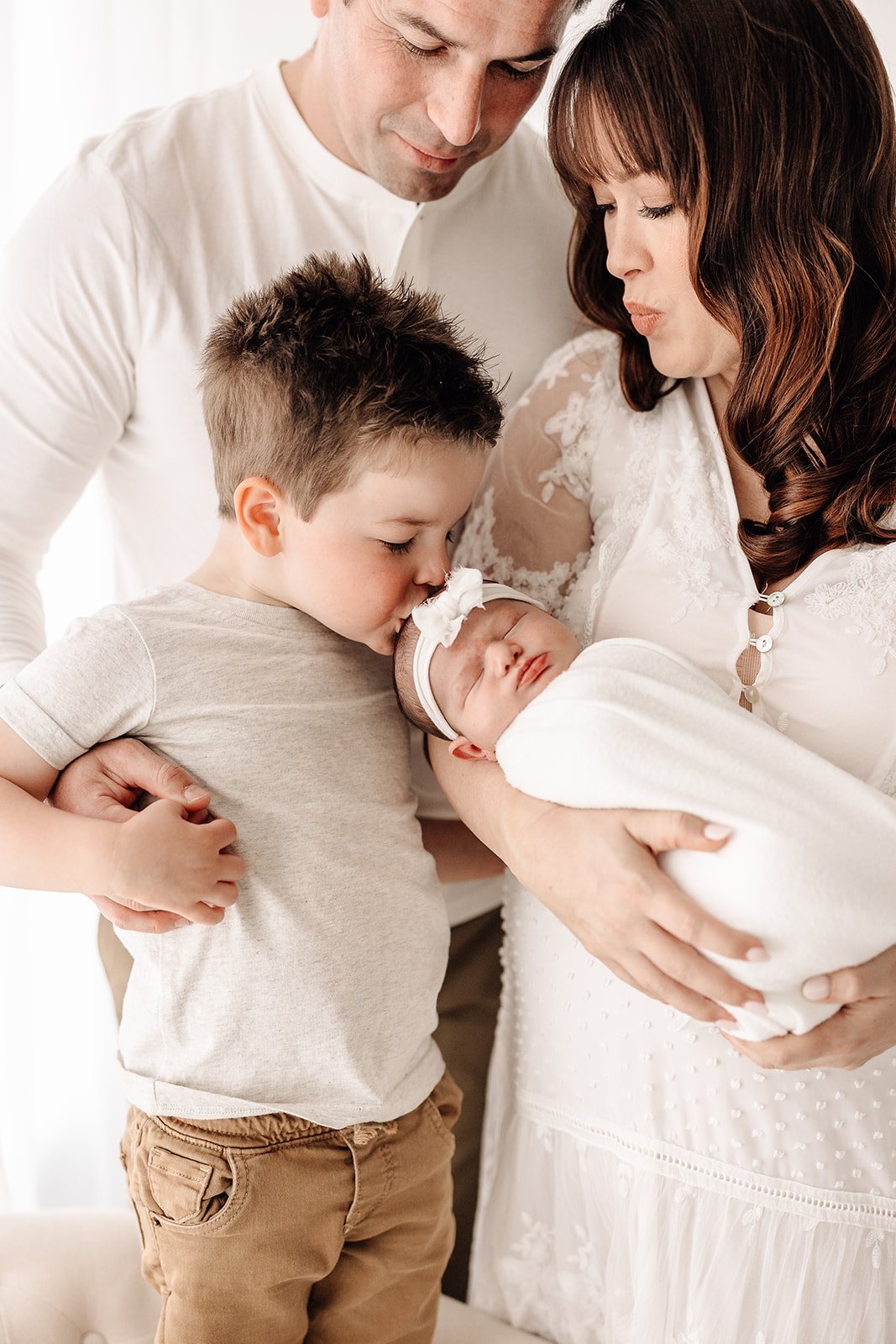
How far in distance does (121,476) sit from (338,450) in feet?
Result: 2.09

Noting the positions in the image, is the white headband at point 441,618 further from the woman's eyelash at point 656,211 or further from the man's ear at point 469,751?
the woman's eyelash at point 656,211

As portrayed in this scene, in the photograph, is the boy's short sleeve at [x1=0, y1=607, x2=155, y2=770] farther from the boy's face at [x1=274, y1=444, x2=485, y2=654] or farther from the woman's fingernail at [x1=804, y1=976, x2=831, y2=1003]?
the woman's fingernail at [x1=804, y1=976, x2=831, y2=1003]

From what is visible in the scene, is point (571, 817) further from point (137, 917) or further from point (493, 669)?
point (137, 917)

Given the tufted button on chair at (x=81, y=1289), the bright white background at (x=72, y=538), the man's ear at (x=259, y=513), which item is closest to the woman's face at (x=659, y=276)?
the man's ear at (x=259, y=513)

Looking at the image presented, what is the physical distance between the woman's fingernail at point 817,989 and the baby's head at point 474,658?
48cm

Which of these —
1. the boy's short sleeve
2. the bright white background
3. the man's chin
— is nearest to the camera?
the boy's short sleeve

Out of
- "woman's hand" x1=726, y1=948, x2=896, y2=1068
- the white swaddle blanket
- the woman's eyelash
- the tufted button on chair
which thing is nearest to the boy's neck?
the white swaddle blanket

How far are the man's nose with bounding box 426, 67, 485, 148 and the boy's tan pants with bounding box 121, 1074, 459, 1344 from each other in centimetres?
135

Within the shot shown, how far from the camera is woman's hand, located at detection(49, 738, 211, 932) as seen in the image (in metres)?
1.24

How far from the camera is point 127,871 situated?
1.19m

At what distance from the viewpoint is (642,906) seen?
1199mm

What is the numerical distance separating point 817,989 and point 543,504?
811mm

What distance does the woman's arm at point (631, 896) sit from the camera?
117 cm

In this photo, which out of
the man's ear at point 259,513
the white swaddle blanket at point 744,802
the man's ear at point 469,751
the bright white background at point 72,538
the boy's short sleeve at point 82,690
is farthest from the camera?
the bright white background at point 72,538
